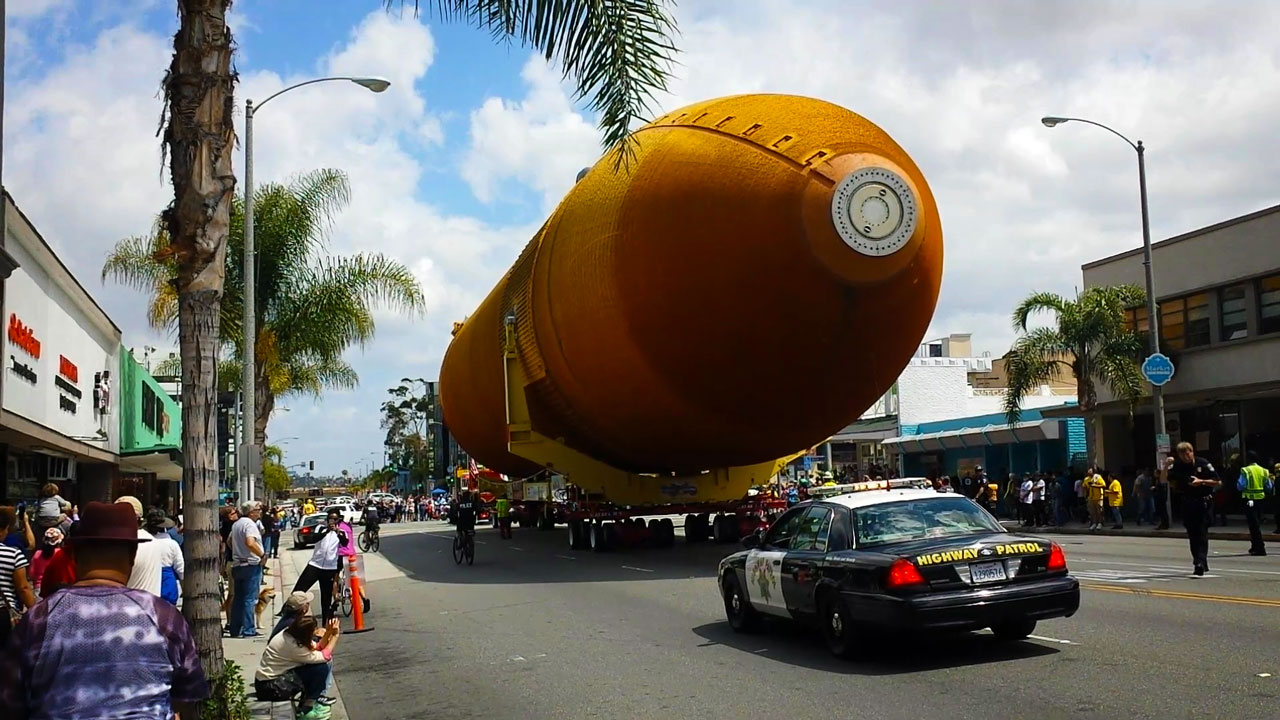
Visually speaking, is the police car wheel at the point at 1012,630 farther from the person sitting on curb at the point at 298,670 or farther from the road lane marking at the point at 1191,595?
the person sitting on curb at the point at 298,670

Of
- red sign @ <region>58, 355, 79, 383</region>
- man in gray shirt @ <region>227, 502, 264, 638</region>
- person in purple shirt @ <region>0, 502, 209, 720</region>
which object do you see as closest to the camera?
person in purple shirt @ <region>0, 502, 209, 720</region>

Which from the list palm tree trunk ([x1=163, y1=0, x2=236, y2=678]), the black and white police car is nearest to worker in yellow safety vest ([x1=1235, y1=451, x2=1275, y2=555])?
the black and white police car

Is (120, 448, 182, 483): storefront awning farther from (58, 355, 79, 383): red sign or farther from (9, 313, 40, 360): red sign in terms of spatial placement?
(9, 313, 40, 360): red sign

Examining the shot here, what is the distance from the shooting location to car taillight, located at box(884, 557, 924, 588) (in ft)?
29.2

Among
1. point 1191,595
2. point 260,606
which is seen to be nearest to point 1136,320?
point 1191,595

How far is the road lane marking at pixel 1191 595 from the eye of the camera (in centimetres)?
1170

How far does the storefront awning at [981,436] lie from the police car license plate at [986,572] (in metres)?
27.7

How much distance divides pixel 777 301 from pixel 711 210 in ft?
4.94

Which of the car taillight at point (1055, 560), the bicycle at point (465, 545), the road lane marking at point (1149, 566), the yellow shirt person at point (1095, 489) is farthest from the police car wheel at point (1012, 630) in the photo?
the yellow shirt person at point (1095, 489)

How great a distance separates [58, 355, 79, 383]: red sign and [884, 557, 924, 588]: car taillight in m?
15.7

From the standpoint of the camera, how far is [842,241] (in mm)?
15570

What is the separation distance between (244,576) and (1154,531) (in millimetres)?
19998

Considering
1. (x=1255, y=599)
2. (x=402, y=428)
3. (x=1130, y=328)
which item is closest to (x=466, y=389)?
(x=1130, y=328)

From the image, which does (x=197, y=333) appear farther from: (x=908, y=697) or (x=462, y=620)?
(x=462, y=620)
